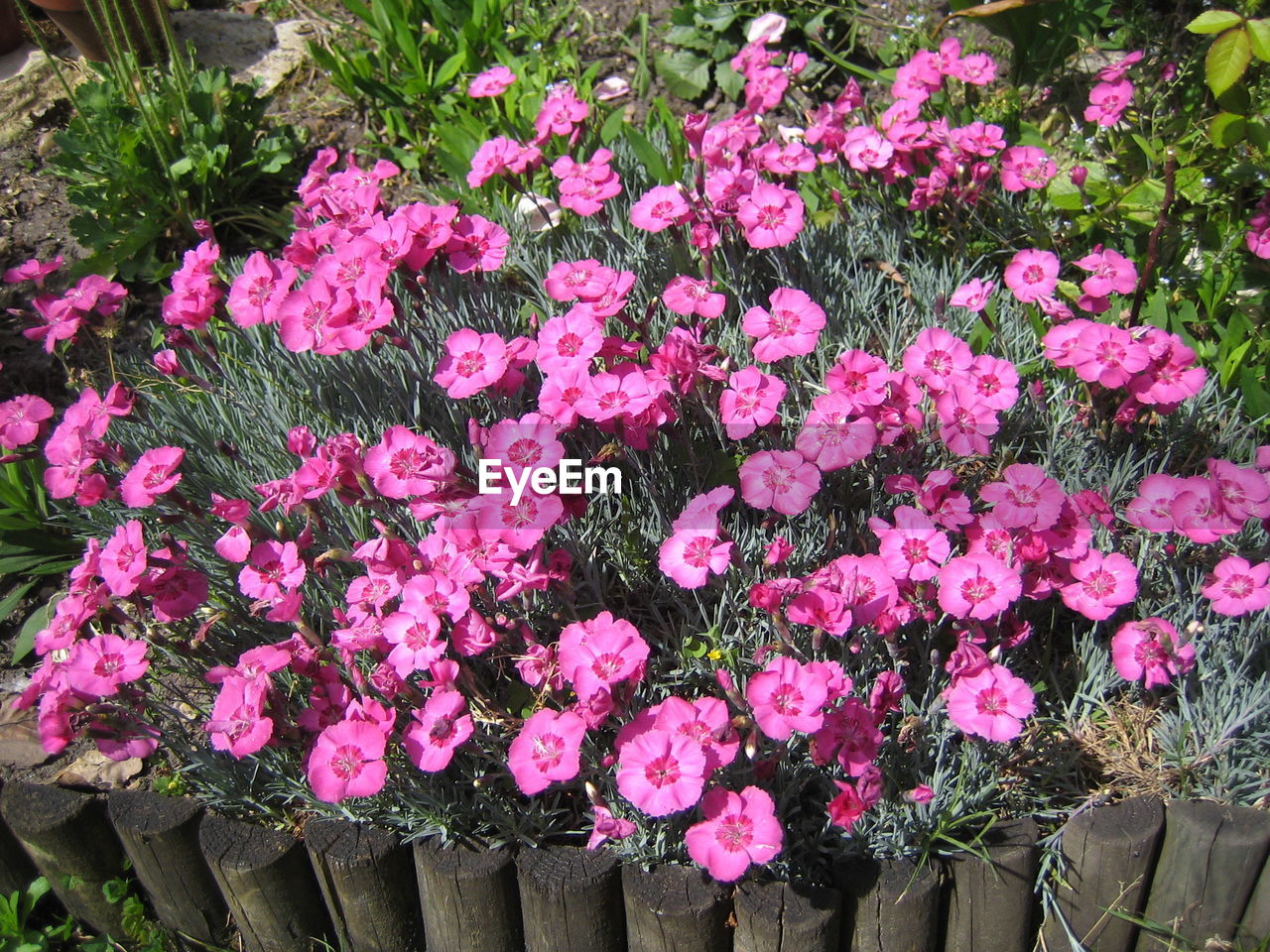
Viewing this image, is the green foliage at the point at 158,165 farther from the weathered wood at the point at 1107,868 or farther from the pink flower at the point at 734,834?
the weathered wood at the point at 1107,868

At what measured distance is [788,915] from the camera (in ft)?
4.98

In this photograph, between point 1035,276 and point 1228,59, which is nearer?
point 1228,59

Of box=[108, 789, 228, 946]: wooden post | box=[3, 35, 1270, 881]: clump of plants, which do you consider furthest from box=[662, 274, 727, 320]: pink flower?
box=[108, 789, 228, 946]: wooden post

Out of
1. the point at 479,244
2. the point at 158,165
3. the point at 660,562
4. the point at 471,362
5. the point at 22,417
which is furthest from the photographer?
the point at 158,165

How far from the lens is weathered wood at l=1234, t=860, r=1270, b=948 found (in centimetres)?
159

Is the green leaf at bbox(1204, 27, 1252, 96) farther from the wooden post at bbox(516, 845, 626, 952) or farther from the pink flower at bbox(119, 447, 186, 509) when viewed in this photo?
the pink flower at bbox(119, 447, 186, 509)

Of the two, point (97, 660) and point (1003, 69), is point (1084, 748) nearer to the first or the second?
point (97, 660)

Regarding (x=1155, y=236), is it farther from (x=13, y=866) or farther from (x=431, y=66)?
(x=13, y=866)

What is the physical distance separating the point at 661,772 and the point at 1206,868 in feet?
2.94

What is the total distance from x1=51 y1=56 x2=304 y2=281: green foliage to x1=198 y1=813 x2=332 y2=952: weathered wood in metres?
1.70

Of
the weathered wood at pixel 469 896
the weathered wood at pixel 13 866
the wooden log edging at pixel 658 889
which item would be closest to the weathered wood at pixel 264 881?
the wooden log edging at pixel 658 889

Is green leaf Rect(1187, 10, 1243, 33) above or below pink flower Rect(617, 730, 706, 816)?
above

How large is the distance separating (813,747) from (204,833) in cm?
105

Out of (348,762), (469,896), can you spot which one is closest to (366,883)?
(469,896)
